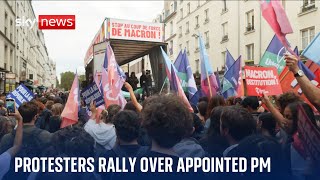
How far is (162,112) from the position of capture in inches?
97.7

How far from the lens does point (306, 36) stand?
69.2 ft

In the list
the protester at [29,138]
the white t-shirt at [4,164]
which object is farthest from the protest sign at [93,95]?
the white t-shirt at [4,164]

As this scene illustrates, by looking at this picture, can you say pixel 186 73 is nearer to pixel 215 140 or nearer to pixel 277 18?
pixel 277 18

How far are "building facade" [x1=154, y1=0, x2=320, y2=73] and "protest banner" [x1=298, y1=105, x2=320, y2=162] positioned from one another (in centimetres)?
1280

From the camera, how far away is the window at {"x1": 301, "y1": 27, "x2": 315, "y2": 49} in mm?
20734

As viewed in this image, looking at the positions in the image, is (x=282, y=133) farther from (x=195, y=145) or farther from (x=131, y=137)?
(x=131, y=137)

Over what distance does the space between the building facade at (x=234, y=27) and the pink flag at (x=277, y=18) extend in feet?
35.7

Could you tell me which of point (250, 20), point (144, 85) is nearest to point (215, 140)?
point (144, 85)

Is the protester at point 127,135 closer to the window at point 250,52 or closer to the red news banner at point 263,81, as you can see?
the red news banner at point 263,81

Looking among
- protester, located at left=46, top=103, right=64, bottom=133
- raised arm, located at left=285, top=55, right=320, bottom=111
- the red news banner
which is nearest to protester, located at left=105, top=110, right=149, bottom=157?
raised arm, located at left=285, top=55, right=320, bottom=111

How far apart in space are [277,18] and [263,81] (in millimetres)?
1491

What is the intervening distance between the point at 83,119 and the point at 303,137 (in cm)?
416

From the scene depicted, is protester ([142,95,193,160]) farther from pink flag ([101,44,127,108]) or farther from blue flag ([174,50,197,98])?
blue flag ([174,50,197,98])

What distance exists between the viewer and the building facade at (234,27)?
69.8 ft
